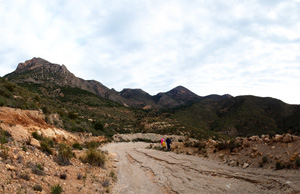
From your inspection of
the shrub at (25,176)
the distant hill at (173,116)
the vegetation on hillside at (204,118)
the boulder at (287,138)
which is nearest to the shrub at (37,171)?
the shrub at (25,176)

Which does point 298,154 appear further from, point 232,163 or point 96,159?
point 96,159

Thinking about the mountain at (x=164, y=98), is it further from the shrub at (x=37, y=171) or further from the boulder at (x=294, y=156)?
the shrub at (x=37, y=171)

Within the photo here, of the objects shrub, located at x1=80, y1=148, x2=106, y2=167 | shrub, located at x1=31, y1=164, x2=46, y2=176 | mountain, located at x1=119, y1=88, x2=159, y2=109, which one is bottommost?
shrub, located at x1=80, y1=148, x2=106, y2=167

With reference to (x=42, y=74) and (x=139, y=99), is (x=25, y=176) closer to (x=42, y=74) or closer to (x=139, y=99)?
(x=42, y=74)

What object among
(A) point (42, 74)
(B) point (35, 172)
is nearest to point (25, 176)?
(B) point (35, 172)

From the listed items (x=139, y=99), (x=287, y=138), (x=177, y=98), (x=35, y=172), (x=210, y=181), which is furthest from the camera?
(x=177, y=98)

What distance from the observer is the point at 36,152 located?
8.34m

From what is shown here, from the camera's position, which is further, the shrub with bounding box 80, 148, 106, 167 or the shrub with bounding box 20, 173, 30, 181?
the shrub with bounding box 80, 148, 106, 167

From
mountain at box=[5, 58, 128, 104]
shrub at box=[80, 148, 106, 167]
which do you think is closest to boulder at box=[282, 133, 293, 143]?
shrub at box=[80, 148, 106, 167]

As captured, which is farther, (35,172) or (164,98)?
(164,98)

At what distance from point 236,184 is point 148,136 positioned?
4180cm

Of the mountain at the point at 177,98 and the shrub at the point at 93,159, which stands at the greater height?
the mountain at the point at 177,98

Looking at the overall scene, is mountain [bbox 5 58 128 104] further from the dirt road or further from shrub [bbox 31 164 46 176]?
the dirt road

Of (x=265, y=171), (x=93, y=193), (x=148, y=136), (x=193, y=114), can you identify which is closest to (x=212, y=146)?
(x=265, y=171)
